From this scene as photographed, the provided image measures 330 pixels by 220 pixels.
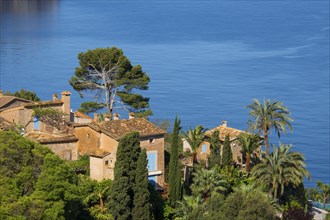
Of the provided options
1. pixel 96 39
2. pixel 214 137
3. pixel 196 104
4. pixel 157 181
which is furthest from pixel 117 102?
pixel 96 39

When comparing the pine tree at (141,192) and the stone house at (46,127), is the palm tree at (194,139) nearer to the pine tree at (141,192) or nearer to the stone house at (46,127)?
the stone house at (46,127)

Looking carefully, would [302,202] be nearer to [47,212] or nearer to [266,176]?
[266,176]

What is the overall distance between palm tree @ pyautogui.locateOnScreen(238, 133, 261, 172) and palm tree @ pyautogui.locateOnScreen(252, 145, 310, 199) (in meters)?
2.26

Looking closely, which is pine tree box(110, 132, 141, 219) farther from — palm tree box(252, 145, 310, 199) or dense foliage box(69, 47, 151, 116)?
dense foliage box(69, 47, 151, 116)

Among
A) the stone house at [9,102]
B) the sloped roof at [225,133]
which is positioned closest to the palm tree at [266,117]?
the sloped roof at [225,133]

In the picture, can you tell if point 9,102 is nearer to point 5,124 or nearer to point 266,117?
point 5,124

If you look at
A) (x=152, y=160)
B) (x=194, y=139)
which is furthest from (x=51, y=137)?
(x=194, y=139)

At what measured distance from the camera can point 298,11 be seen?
614ft

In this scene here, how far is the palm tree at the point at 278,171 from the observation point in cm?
3797

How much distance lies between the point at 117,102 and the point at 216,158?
10106mm

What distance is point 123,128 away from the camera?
1406 inches

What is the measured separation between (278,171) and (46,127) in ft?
32.5

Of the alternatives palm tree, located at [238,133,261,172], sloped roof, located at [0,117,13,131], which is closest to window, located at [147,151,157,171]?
sloped roof, located at [0,117,13,131]

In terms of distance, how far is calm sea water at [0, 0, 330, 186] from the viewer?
85.3 metres
